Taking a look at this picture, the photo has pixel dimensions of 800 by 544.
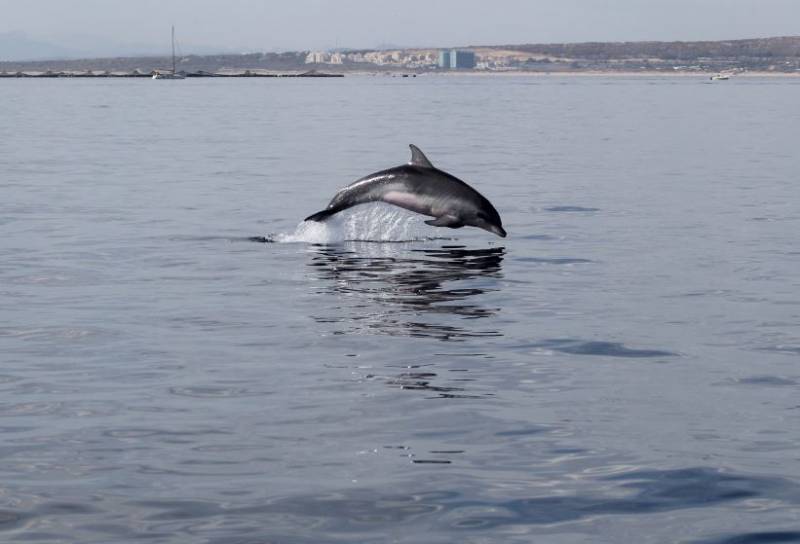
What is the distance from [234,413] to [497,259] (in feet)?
36.9

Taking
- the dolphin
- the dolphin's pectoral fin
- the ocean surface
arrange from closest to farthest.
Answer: the ocean surface < the dolphin's pectoral fin < the dolphin

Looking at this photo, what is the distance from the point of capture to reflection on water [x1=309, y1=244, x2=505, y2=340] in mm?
15805

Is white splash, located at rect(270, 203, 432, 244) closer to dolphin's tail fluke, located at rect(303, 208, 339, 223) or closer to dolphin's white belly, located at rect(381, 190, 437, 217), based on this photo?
dolphin's tail fluke, located at rect(303, 208, 339, 223)

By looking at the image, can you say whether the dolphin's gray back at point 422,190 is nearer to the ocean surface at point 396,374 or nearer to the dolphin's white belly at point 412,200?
the dolphin's white belly at point 412,200

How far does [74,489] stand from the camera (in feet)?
30.6

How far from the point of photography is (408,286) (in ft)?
61.7

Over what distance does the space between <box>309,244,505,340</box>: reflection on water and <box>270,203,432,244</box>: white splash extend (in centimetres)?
106

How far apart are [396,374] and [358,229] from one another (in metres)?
12.8

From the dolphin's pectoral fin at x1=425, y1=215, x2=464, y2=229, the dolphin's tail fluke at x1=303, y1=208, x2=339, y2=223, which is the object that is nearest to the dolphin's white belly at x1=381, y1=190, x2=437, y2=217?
the dolphin's pectoral fin at x1=425, y1=215, x2=464, y2=229

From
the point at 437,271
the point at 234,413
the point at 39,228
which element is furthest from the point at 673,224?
the point at 234,413

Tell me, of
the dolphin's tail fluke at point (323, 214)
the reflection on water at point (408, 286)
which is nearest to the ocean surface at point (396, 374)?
the reflection on water at point (408, 286)

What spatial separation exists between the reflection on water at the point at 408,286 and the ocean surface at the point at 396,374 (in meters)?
0.09

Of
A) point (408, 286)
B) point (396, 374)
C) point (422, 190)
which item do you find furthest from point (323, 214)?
point (396, 374)

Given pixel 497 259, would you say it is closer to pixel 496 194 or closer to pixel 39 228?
pixel 39 228
